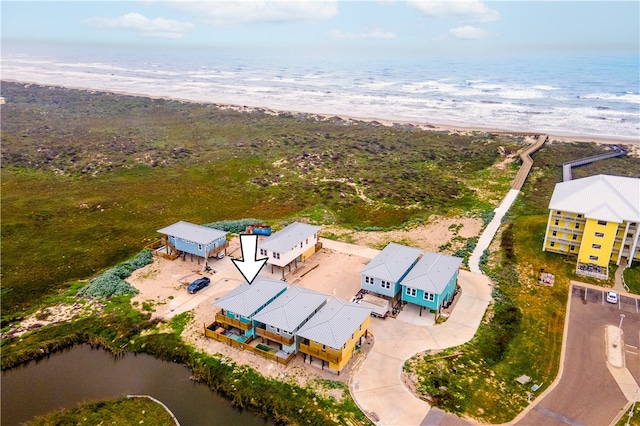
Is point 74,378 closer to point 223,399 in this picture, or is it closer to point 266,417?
point 223,399

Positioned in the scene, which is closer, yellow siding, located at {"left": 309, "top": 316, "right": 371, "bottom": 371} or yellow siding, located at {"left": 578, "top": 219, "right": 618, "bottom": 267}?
yellow siding, located at {"left": 309, "top": 316, "right": 371, "bottom": 371}

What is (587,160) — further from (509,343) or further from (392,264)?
(509,343)

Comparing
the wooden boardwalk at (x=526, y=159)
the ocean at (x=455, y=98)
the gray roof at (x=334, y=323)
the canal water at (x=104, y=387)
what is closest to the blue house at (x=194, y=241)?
the canal water at (x=104, y=387)

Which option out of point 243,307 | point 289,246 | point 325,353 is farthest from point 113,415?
point 289,246

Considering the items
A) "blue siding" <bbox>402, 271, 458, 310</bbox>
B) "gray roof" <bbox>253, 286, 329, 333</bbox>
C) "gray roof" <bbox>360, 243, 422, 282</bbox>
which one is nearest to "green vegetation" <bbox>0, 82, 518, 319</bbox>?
"gray roof" <bbox>360, 243, 422, 282</bbox>

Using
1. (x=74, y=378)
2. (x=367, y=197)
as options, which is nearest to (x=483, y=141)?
(x=367, y=197)

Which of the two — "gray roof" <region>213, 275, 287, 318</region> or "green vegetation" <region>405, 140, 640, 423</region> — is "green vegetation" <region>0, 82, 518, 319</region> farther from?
"gray roof" <region>213, 275, 287, 318</region>
